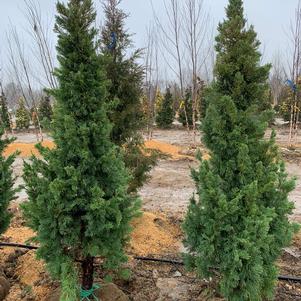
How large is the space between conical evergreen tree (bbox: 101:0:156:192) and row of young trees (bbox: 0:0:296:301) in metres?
2.35

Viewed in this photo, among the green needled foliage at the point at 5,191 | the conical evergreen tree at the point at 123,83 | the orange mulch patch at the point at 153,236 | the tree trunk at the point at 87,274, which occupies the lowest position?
the orange mulch patch at the point at 153,236

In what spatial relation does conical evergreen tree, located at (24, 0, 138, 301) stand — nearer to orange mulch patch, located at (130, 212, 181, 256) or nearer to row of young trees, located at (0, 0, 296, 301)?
row of young trees, located at (0, 0, 296, 301)

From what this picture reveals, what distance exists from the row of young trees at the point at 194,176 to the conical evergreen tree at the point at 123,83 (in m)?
2.35

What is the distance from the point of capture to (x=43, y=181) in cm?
364

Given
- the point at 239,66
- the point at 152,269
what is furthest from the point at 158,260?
the point at 239,66

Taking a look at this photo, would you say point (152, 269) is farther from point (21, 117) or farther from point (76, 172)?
point (21, 117)

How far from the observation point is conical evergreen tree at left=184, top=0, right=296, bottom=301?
356cm

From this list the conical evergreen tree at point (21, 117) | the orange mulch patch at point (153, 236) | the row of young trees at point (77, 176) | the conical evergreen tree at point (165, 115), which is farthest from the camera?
the conical evergreen tree at point (21, 117)

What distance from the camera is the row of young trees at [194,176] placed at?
11.6ft

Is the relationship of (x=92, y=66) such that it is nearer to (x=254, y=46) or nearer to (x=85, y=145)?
(x=85, y=145)

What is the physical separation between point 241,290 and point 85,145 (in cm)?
210

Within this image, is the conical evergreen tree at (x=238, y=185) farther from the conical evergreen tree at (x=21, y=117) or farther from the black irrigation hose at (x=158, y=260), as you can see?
the conical evergreen tree at (x=21, y=117)

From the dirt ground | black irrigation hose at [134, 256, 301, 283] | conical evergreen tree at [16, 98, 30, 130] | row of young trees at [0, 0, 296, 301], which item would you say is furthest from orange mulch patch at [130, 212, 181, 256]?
conical evergreen tree at [16, 98, 30, 130]

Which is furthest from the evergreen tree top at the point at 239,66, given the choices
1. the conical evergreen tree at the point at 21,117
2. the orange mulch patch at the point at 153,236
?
the conical evergreen tree at the point at 21,117
